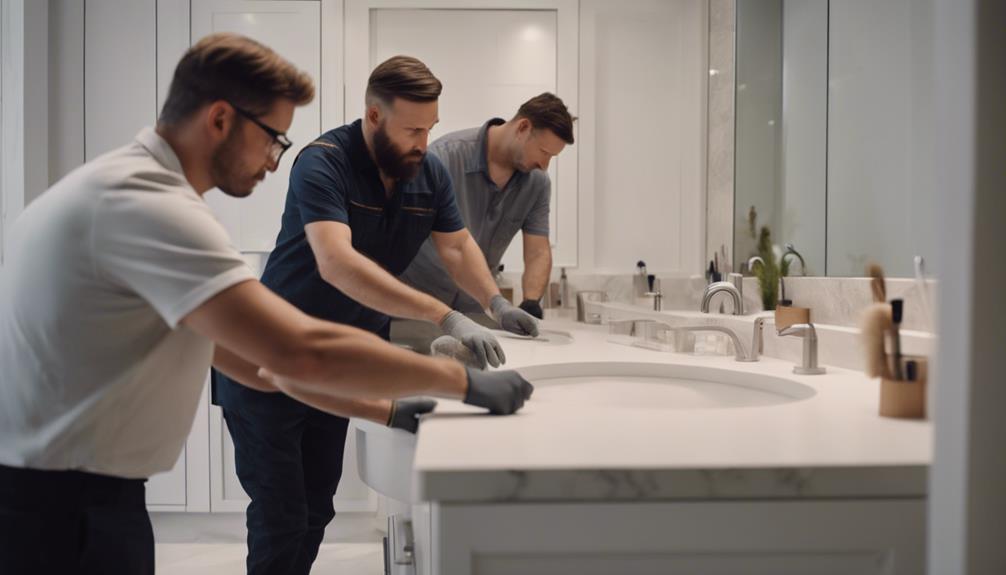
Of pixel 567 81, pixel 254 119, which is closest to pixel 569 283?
pixel 567 81

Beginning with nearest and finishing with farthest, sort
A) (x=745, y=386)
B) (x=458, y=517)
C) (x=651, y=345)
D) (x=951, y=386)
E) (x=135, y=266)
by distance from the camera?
(x=951, y=386)
(x=458, y=517)
(x=135, y=266)
(x=745, y=386)
(x=651, y=345)

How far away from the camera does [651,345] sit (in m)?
1.76

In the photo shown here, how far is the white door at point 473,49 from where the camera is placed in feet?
9.98

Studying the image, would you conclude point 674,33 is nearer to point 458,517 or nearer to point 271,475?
point 271,475

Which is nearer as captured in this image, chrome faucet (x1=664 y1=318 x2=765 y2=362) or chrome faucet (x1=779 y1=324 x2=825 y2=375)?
chrome faucet (x1=779 y1=324 x2=825 y2=375)

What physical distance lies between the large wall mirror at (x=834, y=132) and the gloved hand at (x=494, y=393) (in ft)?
2.99

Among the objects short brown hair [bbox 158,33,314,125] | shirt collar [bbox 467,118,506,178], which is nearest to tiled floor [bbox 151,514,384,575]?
shirt collar [bbox 467,118,506,178]

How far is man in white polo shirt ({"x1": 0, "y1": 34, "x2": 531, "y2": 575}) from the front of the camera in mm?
871

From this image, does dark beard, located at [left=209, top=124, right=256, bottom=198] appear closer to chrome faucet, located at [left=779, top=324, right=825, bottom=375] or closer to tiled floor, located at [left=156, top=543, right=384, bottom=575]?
chrome faucet, located at [left=779, top=324, right=825, bottom=375]

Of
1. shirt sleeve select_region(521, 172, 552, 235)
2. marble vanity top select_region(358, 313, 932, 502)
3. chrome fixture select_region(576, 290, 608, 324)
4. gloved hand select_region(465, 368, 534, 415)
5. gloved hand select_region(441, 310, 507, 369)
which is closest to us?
marble vanity top select_region(358, 313, 932, 502)

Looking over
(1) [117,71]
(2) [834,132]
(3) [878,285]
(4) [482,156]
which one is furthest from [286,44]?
(3) [878,285]

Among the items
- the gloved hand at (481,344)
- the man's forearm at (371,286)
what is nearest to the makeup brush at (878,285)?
the gloved hand at (481,344)

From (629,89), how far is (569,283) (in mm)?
840

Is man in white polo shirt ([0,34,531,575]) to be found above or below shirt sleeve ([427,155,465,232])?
below
